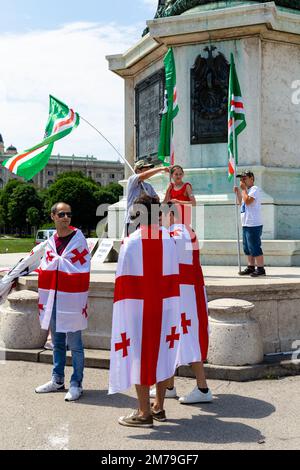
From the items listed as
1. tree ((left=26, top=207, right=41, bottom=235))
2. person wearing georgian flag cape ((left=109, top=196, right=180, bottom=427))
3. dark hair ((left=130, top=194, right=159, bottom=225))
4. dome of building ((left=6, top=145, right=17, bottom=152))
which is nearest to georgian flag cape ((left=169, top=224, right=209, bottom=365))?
person wearing georgian flag cape ((left=109, top=196, right=180, bottom=427))

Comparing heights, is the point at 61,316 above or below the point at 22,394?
above

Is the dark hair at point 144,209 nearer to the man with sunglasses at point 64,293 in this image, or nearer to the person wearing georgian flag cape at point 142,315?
the person wearing georgian flag cape at point 142,315

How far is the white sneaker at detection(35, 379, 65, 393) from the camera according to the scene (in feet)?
19.1

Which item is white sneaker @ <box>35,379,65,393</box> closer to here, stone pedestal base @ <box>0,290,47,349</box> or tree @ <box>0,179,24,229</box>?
stone pedestal base @ <box>0,290,47,349</box>

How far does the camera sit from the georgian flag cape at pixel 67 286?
5.80 meters

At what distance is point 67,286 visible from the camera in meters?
5.87

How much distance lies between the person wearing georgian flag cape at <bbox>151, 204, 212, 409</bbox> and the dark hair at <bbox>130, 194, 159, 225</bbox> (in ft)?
2.30

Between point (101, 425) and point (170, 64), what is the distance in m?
6.31

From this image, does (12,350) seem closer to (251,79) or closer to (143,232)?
(143,232)

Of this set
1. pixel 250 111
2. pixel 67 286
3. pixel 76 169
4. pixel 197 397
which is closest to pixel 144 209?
pixel 67 286

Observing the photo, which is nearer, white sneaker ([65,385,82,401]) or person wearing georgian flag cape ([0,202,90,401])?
white sneaker ([65,385,82,401])

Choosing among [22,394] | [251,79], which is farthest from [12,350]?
[251,79]

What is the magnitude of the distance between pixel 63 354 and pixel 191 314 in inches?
53.4

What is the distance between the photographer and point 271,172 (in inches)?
419
